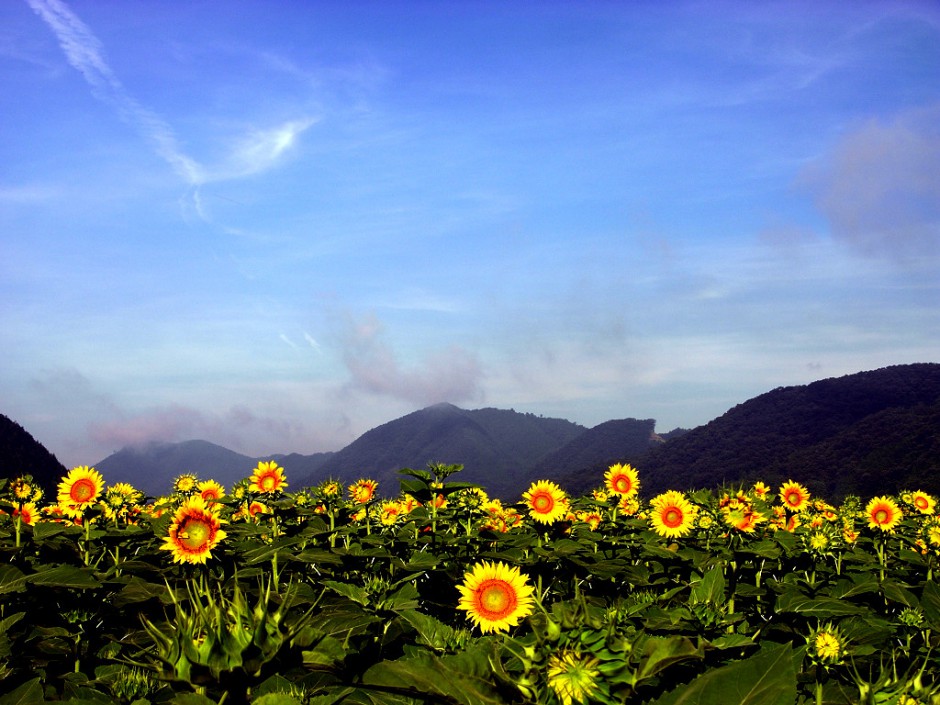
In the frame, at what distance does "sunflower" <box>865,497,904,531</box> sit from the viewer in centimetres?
833

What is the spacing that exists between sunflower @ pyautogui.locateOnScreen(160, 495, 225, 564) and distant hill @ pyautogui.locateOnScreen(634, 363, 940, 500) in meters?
41.5

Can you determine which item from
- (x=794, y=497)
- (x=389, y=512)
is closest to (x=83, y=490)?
(x=389, y=512)

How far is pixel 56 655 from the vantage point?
422 cm

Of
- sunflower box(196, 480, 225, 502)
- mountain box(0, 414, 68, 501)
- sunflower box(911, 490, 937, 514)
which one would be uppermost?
mountain box(0, 414, 68, 501)

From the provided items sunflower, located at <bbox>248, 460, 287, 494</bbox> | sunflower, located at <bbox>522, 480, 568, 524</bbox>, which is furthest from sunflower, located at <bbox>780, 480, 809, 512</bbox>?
sunflower, located at <bbox>248, 460, 287, 494</bbox>

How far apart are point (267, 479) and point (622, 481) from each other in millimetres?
4386

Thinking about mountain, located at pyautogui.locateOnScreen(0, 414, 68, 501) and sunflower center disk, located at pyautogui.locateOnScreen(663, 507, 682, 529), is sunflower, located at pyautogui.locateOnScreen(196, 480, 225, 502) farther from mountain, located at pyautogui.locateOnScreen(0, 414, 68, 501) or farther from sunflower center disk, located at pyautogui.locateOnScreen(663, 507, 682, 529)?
mountain, located at pyautogui.locateOnScreen(0, 414, 68, 501)

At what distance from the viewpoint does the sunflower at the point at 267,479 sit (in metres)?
7.71

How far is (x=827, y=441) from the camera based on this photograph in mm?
93000

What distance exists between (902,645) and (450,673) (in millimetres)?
3827

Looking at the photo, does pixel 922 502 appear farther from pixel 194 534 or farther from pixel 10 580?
pixel 10 580

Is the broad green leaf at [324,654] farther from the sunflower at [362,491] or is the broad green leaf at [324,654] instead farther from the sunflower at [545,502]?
the sunflower at [362,491]

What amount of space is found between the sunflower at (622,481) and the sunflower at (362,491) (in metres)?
3.09

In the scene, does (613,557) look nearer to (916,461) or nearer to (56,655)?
(56,655)
